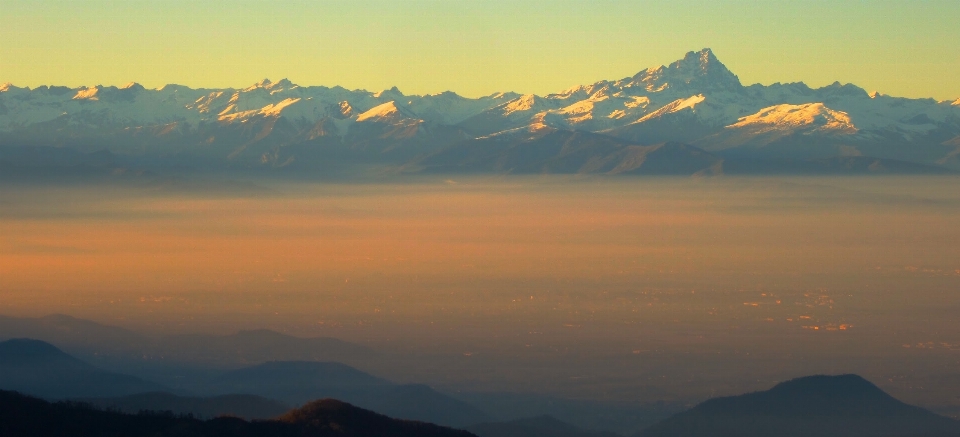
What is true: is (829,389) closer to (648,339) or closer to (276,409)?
(648,339)

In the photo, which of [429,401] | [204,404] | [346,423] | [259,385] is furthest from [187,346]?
[346,423]

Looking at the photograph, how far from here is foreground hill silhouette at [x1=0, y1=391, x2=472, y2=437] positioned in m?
76.3

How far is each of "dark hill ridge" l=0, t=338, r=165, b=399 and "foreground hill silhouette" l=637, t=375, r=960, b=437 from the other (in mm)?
49583

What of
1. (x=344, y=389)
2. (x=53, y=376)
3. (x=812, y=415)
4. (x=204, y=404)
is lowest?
(x=812, y=415)

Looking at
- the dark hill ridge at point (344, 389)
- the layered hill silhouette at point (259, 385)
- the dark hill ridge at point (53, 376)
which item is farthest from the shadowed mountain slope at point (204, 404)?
the dark hill ridge at point (344, 389)

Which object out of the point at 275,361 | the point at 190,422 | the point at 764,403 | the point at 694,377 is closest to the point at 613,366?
the point at 694,377

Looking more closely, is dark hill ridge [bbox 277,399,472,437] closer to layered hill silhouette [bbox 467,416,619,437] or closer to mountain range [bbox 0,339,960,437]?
mountain range [bbox 0,339,960,437]

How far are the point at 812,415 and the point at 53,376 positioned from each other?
73817 millimetres

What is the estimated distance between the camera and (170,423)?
259 feet

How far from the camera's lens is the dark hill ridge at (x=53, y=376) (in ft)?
441

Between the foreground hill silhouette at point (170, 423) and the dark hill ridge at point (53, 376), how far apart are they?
52.1 m

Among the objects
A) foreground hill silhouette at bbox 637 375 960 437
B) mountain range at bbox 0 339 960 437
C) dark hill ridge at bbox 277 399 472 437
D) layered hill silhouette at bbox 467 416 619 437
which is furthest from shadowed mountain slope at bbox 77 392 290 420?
foreground hill silhouette at bbox 637 375 960 437

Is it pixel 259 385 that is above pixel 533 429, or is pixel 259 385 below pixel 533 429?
below

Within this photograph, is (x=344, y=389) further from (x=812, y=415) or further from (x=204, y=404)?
(x=812, y=415)
